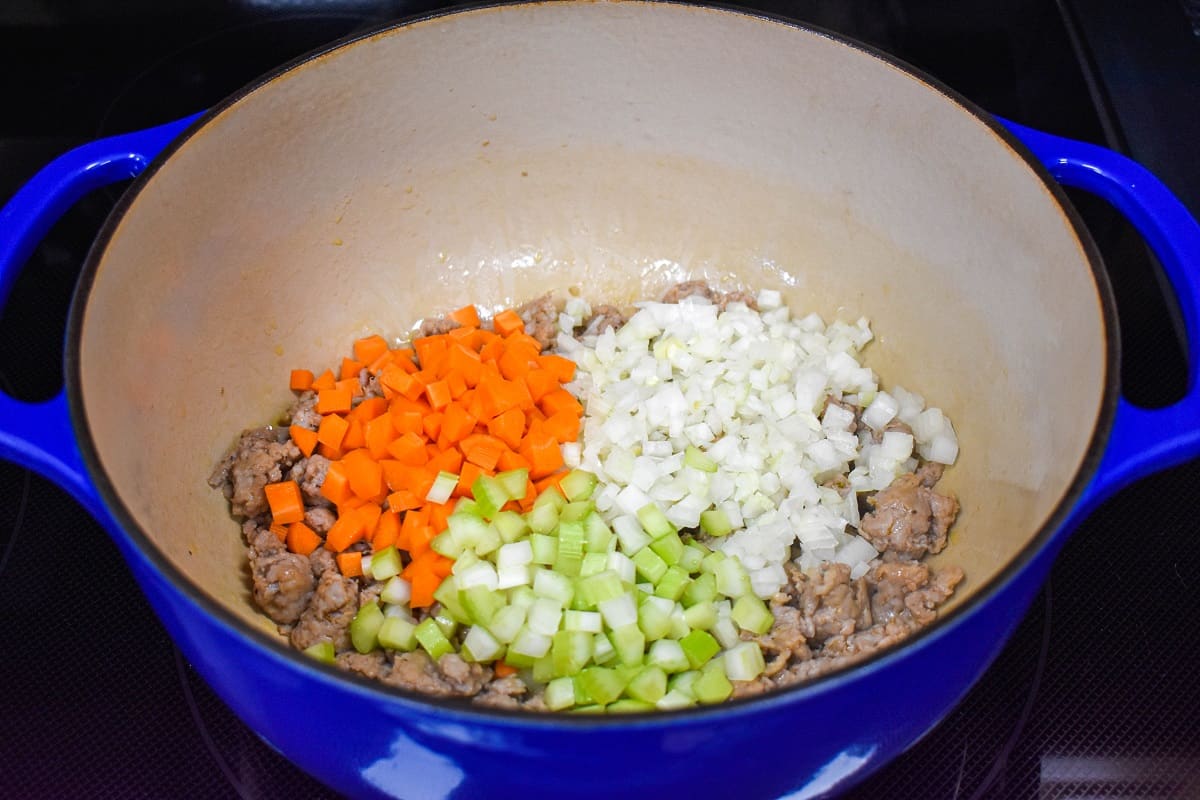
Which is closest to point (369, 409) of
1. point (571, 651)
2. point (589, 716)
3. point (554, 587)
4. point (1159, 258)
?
point (554, 587)

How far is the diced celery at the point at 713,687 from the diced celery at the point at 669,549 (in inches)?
8.2

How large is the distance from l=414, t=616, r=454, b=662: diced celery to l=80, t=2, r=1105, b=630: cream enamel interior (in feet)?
0.82

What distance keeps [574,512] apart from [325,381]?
51 cm

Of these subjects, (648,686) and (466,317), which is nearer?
(648,686)

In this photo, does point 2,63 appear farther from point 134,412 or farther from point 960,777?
point 960,777

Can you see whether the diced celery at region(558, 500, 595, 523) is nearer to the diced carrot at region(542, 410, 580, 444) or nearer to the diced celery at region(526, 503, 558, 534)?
the diced celery at region(526, 503, 558, 534)

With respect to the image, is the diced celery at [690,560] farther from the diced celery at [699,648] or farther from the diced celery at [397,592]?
the diced celery at [397,592]

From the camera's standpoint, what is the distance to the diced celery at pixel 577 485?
1674 mm

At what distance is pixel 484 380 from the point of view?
1.75m

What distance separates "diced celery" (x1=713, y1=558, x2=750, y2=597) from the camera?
5.07 ft

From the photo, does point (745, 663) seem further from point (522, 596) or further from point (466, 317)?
point (466, 317)

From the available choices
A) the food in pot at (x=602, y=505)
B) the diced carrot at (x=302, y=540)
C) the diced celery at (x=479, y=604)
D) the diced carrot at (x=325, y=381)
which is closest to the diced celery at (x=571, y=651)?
the food in pot at (x=602, y=505)

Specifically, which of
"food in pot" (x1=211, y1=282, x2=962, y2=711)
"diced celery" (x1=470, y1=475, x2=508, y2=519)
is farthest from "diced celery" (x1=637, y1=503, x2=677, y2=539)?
"diced celery" (x1=470, y1=475, x2=508, y2=519)

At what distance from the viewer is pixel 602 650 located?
4.83 ft
